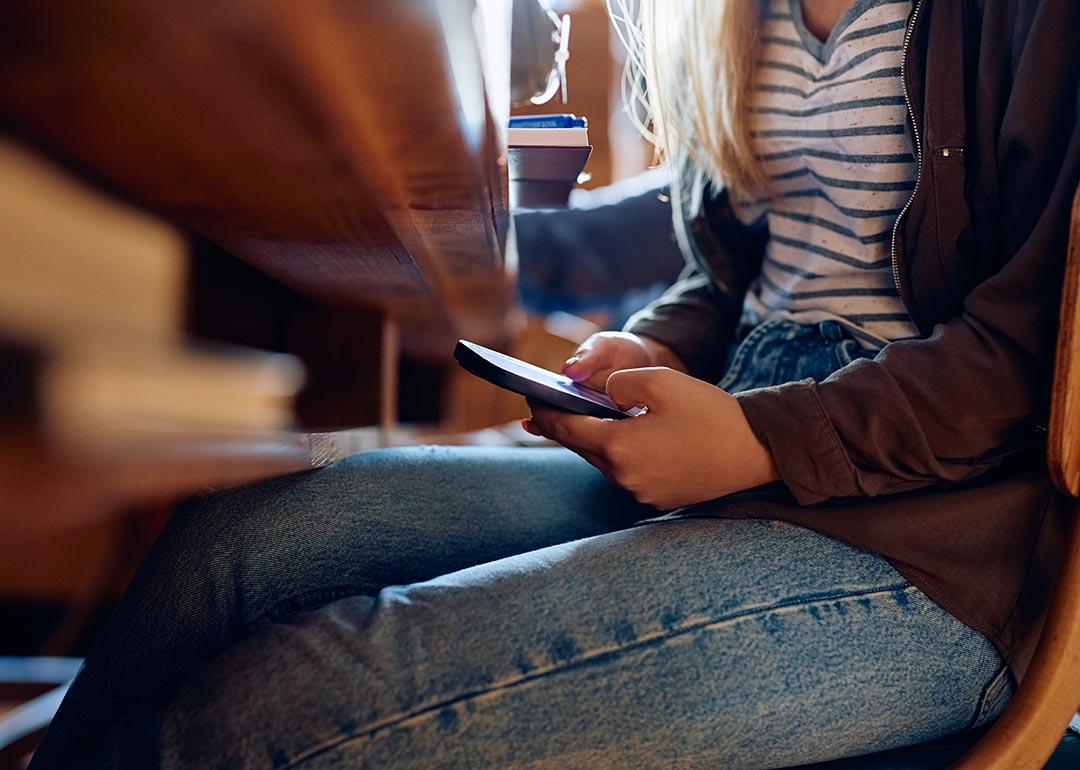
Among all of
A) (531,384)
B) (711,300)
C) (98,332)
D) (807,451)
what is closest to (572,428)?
(531,384)

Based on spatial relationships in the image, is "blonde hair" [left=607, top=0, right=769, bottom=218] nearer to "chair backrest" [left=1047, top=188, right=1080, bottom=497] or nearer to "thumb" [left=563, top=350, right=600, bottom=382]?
"thumb" [left=563, top=350, right=600, bottom=382]

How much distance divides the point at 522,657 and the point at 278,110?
29cm

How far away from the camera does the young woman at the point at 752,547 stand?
0.45 meters

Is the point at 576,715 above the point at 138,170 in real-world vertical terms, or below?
below

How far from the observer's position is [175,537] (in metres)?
0.57

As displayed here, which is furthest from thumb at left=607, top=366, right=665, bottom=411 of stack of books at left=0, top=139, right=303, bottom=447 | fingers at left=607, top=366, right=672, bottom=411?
stack of books at left=0, top=139, right=303, bottom=447

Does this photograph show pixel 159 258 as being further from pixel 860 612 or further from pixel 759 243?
pixel 860 612

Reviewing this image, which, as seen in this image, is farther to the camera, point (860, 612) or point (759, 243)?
point (759, 243)

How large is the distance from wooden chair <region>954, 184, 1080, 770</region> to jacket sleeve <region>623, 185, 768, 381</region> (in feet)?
1.31

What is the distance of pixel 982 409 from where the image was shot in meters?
0.53

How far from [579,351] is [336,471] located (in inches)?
9.5

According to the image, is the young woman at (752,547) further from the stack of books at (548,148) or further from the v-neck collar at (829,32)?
the stack of books at (548,148)

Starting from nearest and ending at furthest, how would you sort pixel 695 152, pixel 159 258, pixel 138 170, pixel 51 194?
pixel 138 170
pixel 695 152
pixel 51 194
pixel 159 258

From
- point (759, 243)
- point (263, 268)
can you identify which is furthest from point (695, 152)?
point (263, 268)
